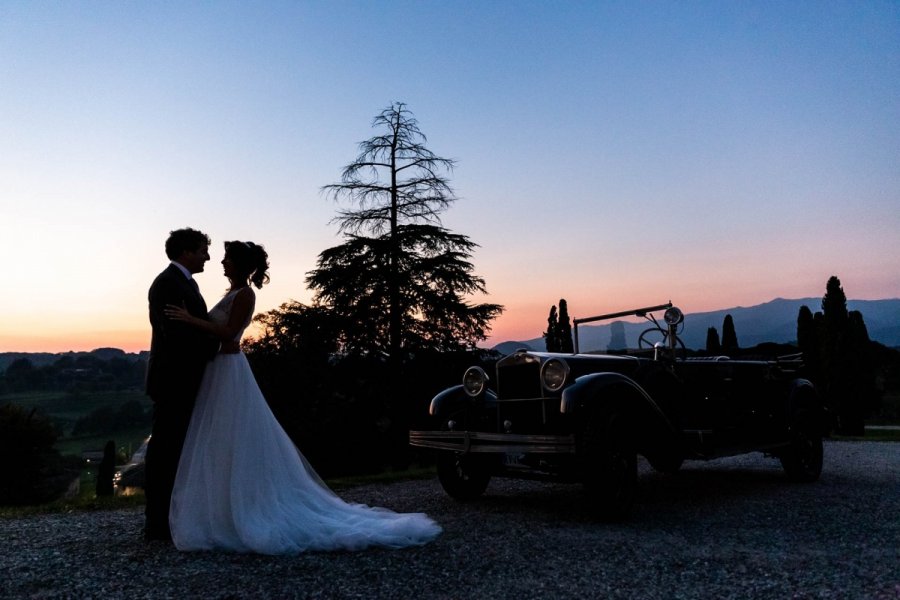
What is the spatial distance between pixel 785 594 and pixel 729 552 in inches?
37.9

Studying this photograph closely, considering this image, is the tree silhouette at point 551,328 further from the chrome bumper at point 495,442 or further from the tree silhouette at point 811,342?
the chrome bumper at point 495,442

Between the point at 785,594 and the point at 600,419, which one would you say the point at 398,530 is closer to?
the point at 600,419

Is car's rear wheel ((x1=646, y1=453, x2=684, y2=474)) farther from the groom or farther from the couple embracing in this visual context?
the groom

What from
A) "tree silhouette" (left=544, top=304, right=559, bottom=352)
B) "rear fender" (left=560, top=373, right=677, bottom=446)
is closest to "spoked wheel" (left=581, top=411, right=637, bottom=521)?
"rear fender" (left=560, top=373, right=677, bottom=446)

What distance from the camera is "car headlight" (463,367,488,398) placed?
21.8ft

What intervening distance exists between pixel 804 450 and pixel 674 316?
9.74 ft

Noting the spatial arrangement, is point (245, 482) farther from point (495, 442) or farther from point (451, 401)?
point (451, 401)

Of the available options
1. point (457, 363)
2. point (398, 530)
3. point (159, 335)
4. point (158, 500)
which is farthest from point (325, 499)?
point (457, 363)

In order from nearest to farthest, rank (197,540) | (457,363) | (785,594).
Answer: (785,594), (197,540), (457,363)

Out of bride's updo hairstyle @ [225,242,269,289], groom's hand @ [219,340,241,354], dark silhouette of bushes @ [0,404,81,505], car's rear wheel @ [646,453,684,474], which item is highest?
bride's updo hairstyle @ [225,242,269,289]

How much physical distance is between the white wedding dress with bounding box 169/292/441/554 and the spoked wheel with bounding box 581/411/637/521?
147cm

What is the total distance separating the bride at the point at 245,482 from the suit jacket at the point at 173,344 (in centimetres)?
9

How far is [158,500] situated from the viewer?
4.86m

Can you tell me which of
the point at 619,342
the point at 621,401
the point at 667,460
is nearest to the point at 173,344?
the point at 621,401
